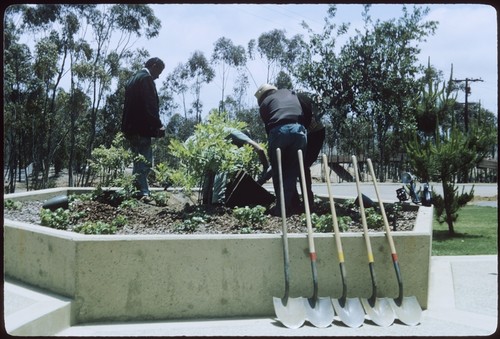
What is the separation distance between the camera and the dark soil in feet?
18.9

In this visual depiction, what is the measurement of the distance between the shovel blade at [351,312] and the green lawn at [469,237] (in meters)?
4.40

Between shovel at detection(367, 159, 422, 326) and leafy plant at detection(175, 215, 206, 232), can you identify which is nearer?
shovel at detection(367, 159, 422, 326)

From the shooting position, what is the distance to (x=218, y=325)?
14.6ft

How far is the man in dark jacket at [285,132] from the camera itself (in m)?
6.24

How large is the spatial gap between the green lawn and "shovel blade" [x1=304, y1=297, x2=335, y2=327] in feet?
15.0

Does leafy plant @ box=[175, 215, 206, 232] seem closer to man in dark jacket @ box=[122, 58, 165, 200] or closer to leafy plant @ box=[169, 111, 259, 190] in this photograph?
leafy plant @ box=[169, 111, 259, 190]

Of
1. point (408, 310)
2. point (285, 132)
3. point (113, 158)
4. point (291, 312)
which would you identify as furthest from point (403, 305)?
point (113, 158)

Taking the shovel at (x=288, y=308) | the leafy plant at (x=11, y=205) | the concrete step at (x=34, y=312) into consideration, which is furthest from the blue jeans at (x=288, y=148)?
the leafy plant at (x=11, y=205)

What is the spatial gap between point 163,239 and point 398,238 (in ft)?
6.75

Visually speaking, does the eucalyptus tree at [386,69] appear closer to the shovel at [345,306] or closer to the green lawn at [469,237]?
the green lawn at [469,237]

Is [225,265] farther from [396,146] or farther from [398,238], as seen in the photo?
[396,146]

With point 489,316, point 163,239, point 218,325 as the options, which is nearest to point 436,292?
point 489,316

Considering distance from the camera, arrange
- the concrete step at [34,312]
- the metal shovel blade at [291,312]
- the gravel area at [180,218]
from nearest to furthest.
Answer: the concrete step at [34,312], the metal shovel blade at [291,312], the gravel area at [180,218]

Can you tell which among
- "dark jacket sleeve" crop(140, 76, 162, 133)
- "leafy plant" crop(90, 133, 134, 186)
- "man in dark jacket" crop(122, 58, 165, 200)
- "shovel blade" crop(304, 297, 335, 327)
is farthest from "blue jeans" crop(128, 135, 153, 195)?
"shovel blade" crop(304, 297, 335, 327)
